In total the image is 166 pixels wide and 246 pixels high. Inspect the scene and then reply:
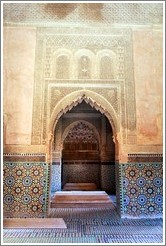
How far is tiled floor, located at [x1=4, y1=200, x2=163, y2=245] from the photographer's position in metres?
3.41

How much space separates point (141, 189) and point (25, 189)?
201cm

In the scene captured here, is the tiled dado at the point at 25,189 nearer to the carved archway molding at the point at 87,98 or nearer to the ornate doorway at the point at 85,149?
the carved archway molding at the point at 87,98

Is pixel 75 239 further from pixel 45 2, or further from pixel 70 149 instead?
pixel 70 149

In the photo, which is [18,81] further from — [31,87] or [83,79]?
[83,79]

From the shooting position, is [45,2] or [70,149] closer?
[45,2]

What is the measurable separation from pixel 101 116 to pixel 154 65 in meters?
3.97

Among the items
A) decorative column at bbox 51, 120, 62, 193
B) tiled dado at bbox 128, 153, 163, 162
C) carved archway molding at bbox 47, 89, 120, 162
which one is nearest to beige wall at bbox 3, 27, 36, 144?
carved archway molding at bbox 47, 89, 120, 162

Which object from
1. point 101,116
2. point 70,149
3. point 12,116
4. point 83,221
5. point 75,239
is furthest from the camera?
point 70,149

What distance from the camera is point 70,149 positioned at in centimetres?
1077

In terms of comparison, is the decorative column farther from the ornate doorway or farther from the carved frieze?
the carved frieze

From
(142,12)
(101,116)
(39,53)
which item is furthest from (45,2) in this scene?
(101,116)

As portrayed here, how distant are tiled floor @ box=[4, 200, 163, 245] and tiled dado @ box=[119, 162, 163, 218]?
0.19 meters

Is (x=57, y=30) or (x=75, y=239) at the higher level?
(x=57, y=30)

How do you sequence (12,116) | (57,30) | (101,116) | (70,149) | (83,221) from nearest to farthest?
(83,221)
(12,116)
(57,30)
(101,116)
(70,149)
